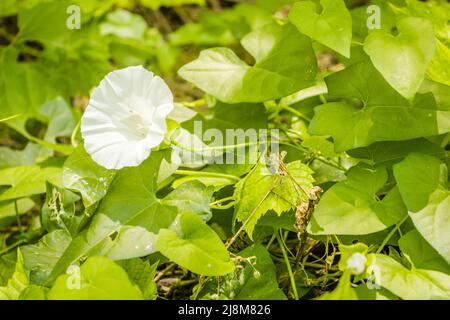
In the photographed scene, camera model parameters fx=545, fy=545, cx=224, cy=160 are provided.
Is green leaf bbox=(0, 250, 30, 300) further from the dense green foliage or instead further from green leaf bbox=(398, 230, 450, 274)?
green leaf bbox=(398, 230, 450, 274)

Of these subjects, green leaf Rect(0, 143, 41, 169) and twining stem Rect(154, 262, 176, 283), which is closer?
twining stem Rect(154, 262, 176, 283)

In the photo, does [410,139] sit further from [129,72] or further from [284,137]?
[129,72]

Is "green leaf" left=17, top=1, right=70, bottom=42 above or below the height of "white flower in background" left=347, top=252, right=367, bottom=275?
above

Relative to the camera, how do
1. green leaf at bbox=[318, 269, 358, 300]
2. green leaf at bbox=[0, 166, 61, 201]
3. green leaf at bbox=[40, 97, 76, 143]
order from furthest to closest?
green leaf at bbox=[40, 97, 76, 143], green leaf at bbox=[0, 166, 61, 201], green leaf at bbox=[318, 269, 358, 300]

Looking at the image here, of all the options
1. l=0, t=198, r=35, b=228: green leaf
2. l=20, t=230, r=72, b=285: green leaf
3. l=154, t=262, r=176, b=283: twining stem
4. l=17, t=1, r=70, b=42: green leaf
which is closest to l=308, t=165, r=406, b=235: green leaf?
l=154, t=262, r=176, b=283: twining stem

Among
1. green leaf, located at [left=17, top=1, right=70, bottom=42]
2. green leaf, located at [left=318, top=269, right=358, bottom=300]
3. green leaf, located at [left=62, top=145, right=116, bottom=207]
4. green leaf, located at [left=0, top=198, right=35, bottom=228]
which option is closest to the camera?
green leaf, located at [left=318, top=269, right=358, bottom=300]

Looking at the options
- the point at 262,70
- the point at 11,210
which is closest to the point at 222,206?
the point at 262,70

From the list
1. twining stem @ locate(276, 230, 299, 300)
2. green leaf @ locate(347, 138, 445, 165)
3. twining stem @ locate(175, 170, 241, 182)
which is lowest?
twining stem @ locate(276, 230, 299, 300)

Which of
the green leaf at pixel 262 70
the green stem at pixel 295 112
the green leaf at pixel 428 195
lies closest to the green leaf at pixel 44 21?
the green leaf at pixel 262 70
